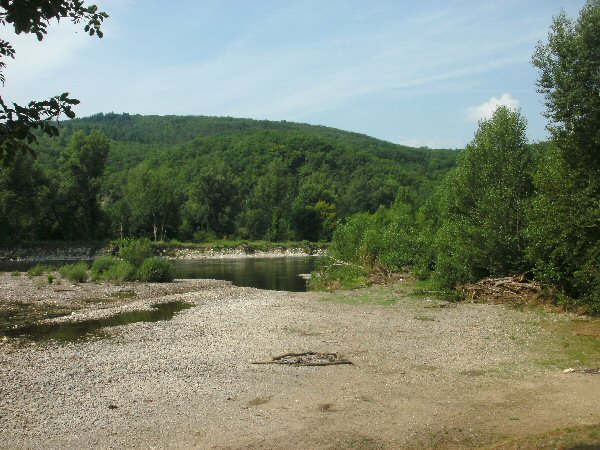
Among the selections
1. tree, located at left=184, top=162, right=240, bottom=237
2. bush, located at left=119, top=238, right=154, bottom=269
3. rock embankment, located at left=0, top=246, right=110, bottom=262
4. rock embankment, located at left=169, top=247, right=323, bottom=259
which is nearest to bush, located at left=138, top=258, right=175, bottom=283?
bush, located at left=119, top=238, right=154, bottom=269

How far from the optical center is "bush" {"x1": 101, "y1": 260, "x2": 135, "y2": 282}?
143 feet

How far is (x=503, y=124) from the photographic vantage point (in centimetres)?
2931

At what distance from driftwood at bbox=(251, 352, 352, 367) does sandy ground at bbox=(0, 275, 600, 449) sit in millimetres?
369

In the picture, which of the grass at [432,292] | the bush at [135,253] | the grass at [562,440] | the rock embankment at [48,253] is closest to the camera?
the grass at [562,440]

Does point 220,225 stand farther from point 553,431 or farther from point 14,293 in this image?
point 553,431

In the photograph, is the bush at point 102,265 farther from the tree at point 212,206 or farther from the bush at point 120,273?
the tree at point 212,206

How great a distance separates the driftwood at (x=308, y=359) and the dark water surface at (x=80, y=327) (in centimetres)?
878

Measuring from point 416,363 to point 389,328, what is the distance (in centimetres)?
569

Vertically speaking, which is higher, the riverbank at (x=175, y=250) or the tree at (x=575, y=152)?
the tree at (x=575, y=152)

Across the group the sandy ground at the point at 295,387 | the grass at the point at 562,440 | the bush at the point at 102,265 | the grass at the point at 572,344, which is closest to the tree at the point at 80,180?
the bush at the point at 102,265

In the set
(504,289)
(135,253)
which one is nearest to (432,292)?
(504,289)

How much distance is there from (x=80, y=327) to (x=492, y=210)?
2028 centimetres

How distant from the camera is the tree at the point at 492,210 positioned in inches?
1072

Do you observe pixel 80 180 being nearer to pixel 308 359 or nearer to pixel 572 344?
pixel 308 359
